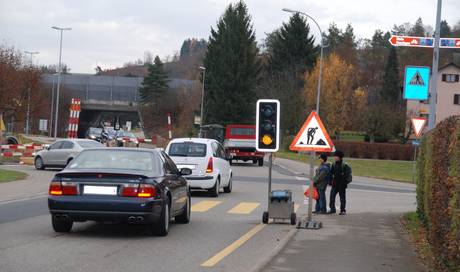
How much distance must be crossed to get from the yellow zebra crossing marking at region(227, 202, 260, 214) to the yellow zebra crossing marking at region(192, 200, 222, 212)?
2.03 feet

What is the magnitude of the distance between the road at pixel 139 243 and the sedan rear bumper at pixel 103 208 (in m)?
0.39

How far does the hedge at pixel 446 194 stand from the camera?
7.16m

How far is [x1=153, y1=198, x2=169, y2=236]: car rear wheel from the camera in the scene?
12148mm

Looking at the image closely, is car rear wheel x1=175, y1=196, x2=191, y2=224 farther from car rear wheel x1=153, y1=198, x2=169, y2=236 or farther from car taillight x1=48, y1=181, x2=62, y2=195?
car taillight x1=48, y1=181, x2=62, y2=195

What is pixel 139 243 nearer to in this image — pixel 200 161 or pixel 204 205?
pixel 204 205

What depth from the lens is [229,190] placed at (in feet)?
79.5

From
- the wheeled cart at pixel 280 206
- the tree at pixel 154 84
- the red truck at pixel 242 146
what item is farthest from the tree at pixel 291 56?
the wheeled cart at pixel 280 206

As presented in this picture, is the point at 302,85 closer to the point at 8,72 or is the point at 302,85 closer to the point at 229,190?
the point at 8,72

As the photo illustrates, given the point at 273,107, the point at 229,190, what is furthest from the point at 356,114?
the point at 273,107

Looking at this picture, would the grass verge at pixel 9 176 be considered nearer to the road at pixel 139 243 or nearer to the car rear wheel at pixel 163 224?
the road at pixel 139 243

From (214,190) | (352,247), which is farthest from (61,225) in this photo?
(214,190)

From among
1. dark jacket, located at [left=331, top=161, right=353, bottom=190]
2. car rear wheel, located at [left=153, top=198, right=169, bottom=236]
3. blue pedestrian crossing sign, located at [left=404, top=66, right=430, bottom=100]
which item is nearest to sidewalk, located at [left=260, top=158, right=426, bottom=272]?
dark jacket, located at [left=331, top=161, right=353, bottom=190]

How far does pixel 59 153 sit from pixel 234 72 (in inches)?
2176

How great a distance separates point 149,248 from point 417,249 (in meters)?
4.27
